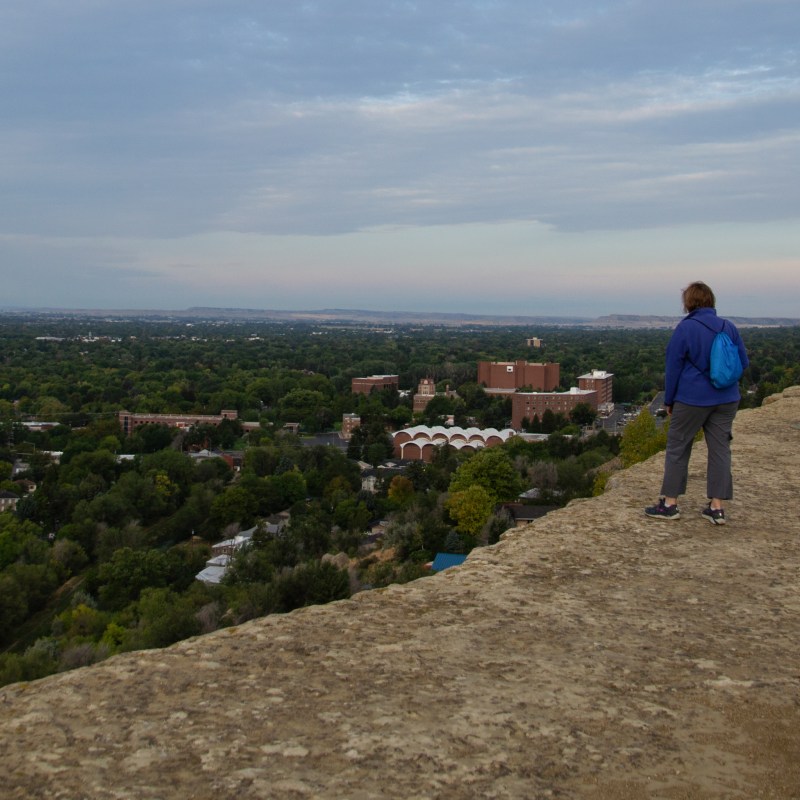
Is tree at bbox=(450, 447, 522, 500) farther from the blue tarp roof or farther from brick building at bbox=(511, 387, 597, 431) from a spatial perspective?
brick building at bbox=(511, 387, 597, 431)

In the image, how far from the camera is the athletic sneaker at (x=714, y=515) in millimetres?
4188

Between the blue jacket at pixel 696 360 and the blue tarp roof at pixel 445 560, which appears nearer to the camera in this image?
the blue jacket at pixel 696 360

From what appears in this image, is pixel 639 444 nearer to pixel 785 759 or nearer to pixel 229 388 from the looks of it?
pixel 785 759

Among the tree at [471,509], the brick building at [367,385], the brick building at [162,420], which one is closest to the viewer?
the tree at [471,509]

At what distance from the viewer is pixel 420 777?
1.90 m

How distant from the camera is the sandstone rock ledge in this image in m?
1.91

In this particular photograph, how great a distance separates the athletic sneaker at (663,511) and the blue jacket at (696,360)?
54 centimetres

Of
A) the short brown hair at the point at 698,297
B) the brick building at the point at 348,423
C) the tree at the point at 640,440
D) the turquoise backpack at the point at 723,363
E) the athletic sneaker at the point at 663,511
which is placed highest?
the short brown hair at the point at 698,297

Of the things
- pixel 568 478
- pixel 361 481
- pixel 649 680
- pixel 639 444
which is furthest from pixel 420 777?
pixel 361 481

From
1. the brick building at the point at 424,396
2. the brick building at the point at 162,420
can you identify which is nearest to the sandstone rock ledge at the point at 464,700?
the brick building at the point at 162,420

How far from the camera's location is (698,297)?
432cm

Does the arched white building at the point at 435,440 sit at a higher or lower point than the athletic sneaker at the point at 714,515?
lower

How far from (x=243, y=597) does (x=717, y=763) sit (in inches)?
508

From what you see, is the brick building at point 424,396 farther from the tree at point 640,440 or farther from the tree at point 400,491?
the tree at point 640,440
